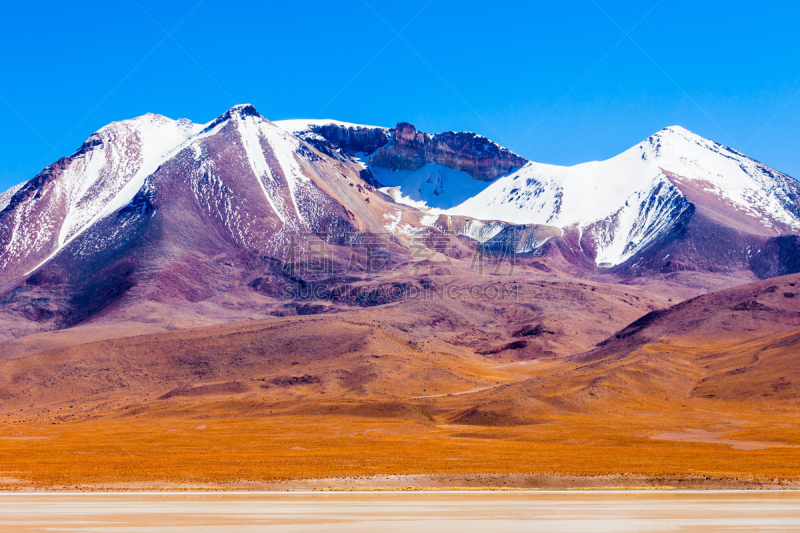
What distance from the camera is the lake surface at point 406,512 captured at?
25703 millimetres

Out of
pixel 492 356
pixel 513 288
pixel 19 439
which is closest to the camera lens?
pixel 19 439

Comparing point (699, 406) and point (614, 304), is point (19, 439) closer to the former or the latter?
point (699, 406)

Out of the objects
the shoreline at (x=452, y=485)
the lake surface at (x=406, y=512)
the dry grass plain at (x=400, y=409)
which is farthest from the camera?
the dry grass plain at (x=400, y=409)

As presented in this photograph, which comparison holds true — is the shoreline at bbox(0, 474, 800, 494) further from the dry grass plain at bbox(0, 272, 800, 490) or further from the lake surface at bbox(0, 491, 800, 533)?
the lake surface at bbox(0, 491, 800, 533)

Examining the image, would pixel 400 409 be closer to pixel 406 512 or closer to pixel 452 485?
pixel 452 485

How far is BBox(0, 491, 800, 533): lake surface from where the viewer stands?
25703 millimetres

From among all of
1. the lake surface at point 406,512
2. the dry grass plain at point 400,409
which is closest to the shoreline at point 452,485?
the dry grass plain at point 400,409

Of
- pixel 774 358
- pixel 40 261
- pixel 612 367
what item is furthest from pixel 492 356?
pixel 40 261

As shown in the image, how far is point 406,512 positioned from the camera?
28.3m

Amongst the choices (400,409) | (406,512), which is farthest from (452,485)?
(400,409)

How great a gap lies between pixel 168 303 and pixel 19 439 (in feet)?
339

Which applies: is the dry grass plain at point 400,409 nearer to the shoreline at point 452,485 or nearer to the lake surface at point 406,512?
the shoreline at point 452,485

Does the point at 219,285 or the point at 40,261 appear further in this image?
the point at 40,261

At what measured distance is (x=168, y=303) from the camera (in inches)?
6417
